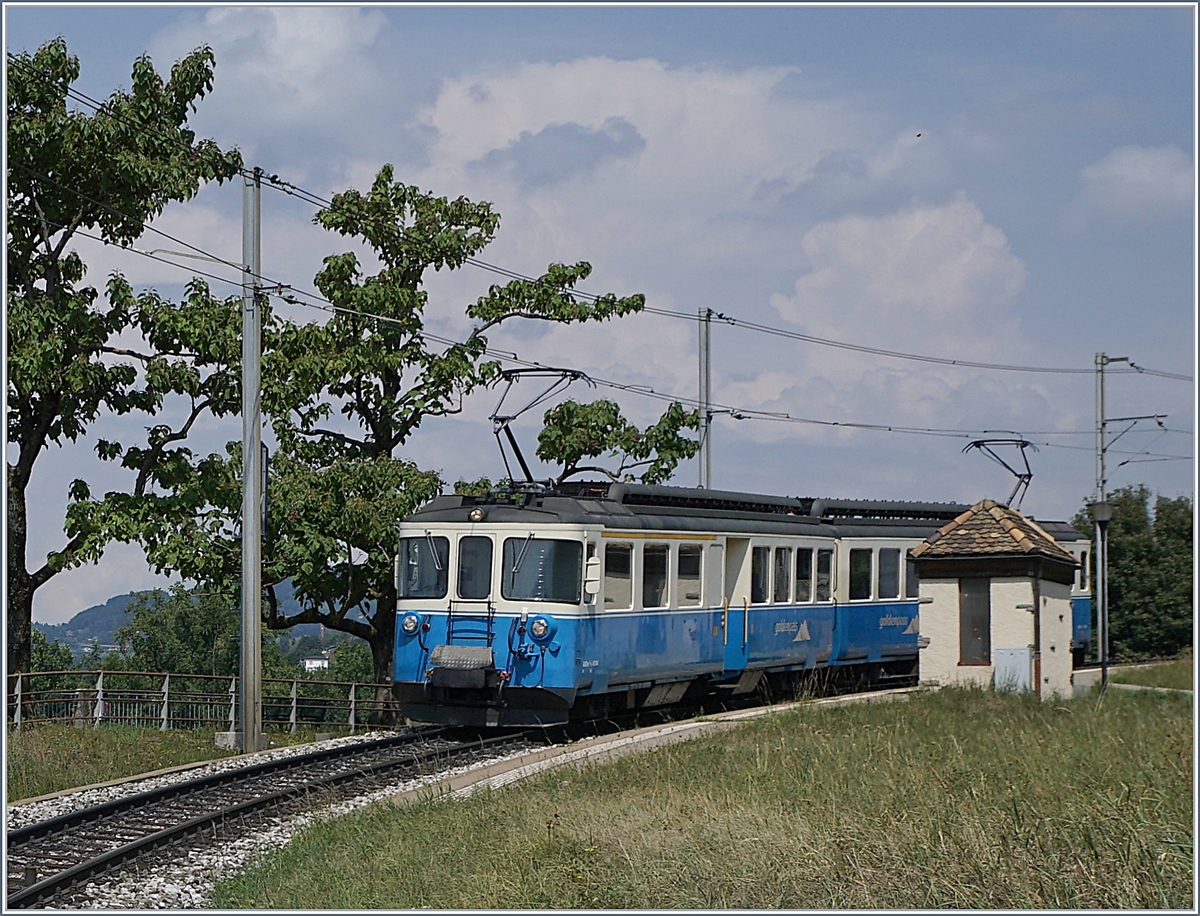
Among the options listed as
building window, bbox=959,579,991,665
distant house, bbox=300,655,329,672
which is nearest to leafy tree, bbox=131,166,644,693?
building window, bbox=959,579,991,665

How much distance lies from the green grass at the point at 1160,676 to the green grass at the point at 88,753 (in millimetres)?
15483

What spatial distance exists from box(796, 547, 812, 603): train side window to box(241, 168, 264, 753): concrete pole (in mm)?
7987

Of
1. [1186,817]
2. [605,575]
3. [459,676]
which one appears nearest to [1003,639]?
[605,575]

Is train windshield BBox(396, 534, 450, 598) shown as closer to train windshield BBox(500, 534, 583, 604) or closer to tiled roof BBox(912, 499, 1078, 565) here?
train windshield BBox(500, 534, 583, 604)

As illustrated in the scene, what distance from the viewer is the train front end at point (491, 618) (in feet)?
57.8

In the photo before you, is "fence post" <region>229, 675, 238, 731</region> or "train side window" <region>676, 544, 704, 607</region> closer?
"train side window" <region>676, 544, 704, 607</region>

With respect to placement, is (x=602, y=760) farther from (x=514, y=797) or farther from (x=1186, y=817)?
(x=1186, y=817)

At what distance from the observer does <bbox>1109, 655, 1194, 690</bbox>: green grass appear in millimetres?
26206

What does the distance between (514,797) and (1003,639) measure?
11.0m

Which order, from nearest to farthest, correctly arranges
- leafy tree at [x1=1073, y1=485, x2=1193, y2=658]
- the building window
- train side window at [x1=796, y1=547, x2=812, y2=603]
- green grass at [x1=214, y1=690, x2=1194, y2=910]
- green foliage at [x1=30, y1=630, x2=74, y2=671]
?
green grass at [x1=214, y1=690, x2=1194, y2=910] < the building window < train side window at [x1=796, y1=547, x2=812, y2=603] < leafy tree at [x1=1073, y1=485, x2=1193, y2=658] < green foliage at [x1=30, y1=630, x2=74, y2=671]

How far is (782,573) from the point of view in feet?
72.7

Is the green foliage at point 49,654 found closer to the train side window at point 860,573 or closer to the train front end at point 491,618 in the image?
the train side window at point 860,573

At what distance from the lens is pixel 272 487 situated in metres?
23.2

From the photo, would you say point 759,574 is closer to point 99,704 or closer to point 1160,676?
point 99,704
